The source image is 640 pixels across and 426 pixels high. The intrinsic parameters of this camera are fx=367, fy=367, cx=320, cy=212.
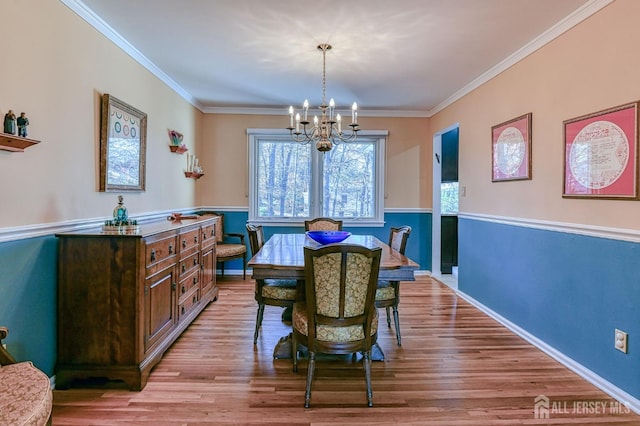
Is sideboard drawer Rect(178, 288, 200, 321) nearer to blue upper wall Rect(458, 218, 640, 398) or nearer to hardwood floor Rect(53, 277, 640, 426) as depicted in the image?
hardwood floor Rect(53, 277, 640, 426)

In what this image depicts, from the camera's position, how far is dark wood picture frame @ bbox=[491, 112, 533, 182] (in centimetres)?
314

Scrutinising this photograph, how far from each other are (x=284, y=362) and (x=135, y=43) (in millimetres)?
2868

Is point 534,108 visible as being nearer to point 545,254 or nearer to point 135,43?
point 545,254

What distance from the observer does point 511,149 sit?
11.1 ft

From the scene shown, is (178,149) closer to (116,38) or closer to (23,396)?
(116,38)

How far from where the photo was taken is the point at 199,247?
352 cm

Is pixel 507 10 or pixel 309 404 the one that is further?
pixel 507 10

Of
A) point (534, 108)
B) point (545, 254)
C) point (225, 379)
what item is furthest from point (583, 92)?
point (225, 379)

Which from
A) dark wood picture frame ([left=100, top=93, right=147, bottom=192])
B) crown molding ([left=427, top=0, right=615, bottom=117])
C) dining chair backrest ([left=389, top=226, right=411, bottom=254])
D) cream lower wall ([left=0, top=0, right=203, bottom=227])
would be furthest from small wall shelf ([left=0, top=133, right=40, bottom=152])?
crown molding ([left=427, top=0, right=615, bottom=117])

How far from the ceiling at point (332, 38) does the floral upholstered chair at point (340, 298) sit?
168 centimetres

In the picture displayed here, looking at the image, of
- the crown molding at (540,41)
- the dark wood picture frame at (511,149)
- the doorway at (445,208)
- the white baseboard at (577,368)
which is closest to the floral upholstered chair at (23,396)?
the white baseboard at (577,368)

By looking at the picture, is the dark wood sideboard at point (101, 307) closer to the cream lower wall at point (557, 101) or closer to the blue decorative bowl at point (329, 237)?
the blue decorative bowl at point (329, 237)

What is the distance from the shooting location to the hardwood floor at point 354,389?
2.00 metres

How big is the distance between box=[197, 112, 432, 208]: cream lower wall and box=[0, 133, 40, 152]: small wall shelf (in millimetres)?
3381
